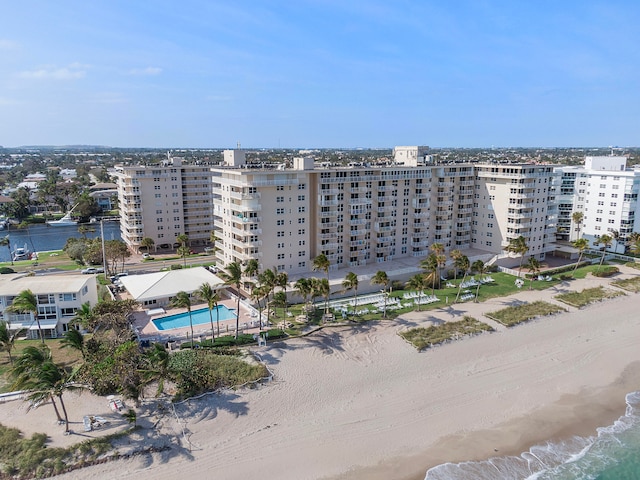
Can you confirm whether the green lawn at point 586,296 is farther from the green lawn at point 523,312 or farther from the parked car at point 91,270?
the parked car at point 91,270

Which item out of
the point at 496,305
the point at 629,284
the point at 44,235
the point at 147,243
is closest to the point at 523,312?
the point at 496,305

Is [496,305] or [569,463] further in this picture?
[496,305]

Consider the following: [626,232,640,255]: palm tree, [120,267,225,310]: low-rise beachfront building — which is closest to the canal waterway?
[120,267,225,310]: low-rise beachfront building

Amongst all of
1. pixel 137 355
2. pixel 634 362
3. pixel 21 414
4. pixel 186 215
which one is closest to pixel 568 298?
pixel 634 362

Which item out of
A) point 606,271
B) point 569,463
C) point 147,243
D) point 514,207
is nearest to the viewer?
point 569,463

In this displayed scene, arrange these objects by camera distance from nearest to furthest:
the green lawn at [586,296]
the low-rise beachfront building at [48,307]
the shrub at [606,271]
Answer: the low-rise beachfront building at [48,307] < the green lawn at [586,296] < the shrub at [606,271]

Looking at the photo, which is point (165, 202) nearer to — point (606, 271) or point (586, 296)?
point (586, 296)

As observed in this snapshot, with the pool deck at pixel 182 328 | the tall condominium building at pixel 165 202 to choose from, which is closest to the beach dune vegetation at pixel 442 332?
the pool deck at pixel 182 328
